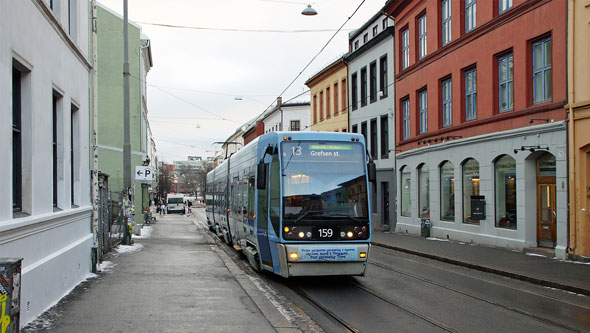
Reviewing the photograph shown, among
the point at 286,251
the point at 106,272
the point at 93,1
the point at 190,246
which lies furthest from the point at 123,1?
the point at 286,251

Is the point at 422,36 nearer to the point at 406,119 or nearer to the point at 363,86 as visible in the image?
the point at 406,119

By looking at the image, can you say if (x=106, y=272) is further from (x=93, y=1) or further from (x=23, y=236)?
(x=93, y=1)

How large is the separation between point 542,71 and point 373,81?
16.8 meters

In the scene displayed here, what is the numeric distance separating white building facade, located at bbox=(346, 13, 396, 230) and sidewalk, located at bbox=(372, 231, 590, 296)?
10.4 m

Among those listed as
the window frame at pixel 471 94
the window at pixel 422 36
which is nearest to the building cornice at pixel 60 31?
the window frame at pixel 471 94

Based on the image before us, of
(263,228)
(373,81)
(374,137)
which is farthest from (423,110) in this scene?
(263,228)

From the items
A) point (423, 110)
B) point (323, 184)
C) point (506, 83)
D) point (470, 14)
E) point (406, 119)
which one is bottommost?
point (323, 184)

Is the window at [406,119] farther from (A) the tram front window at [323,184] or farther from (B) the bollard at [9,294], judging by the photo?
(B) the bollard at [9,294]

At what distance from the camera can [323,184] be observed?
1116cm

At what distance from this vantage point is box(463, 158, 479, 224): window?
21703 millimetres

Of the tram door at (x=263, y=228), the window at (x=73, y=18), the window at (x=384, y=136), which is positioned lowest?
the tram door at (x=263, y=228)

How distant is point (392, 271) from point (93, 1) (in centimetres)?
990

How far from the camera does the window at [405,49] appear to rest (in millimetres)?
28891

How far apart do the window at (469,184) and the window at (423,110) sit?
4.69m
